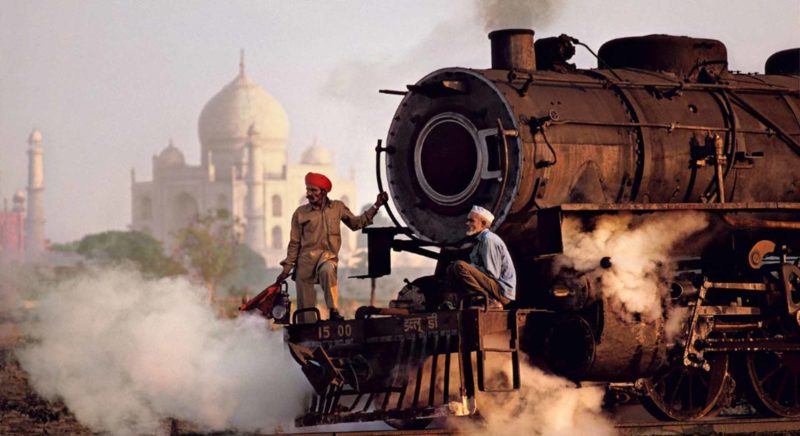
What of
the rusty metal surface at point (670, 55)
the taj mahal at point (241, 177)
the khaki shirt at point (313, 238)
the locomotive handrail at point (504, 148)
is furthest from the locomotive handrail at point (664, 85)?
the taj mahal at point (241, 177)

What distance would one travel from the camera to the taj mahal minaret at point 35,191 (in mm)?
180762

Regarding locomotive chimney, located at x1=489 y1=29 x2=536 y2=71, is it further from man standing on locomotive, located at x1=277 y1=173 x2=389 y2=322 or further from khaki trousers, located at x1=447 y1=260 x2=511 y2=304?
khaki trousers, located at x1=447 y1=260 x2=511 y2=304

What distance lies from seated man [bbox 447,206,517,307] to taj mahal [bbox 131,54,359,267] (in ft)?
543

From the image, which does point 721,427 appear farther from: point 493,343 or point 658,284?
point 493,343

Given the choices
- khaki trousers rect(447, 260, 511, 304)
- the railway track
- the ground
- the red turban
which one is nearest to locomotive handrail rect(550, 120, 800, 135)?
khaki trousers rect(447, 260, 511, 304)

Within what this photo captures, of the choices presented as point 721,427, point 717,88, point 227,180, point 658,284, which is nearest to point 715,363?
point 721,427

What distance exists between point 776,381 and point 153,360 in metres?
6.46

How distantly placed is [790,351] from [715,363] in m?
0.90

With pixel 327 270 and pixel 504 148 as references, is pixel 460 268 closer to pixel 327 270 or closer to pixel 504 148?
pixel 504 148

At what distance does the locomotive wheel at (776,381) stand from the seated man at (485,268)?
309cm

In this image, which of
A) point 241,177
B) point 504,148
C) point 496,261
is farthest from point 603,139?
point 241,177

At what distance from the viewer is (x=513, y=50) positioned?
1327 centimetres

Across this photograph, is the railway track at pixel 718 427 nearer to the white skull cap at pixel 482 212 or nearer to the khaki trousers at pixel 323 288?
the khaki trousers at pixel 323 288

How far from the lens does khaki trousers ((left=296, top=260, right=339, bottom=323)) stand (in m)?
13.3
